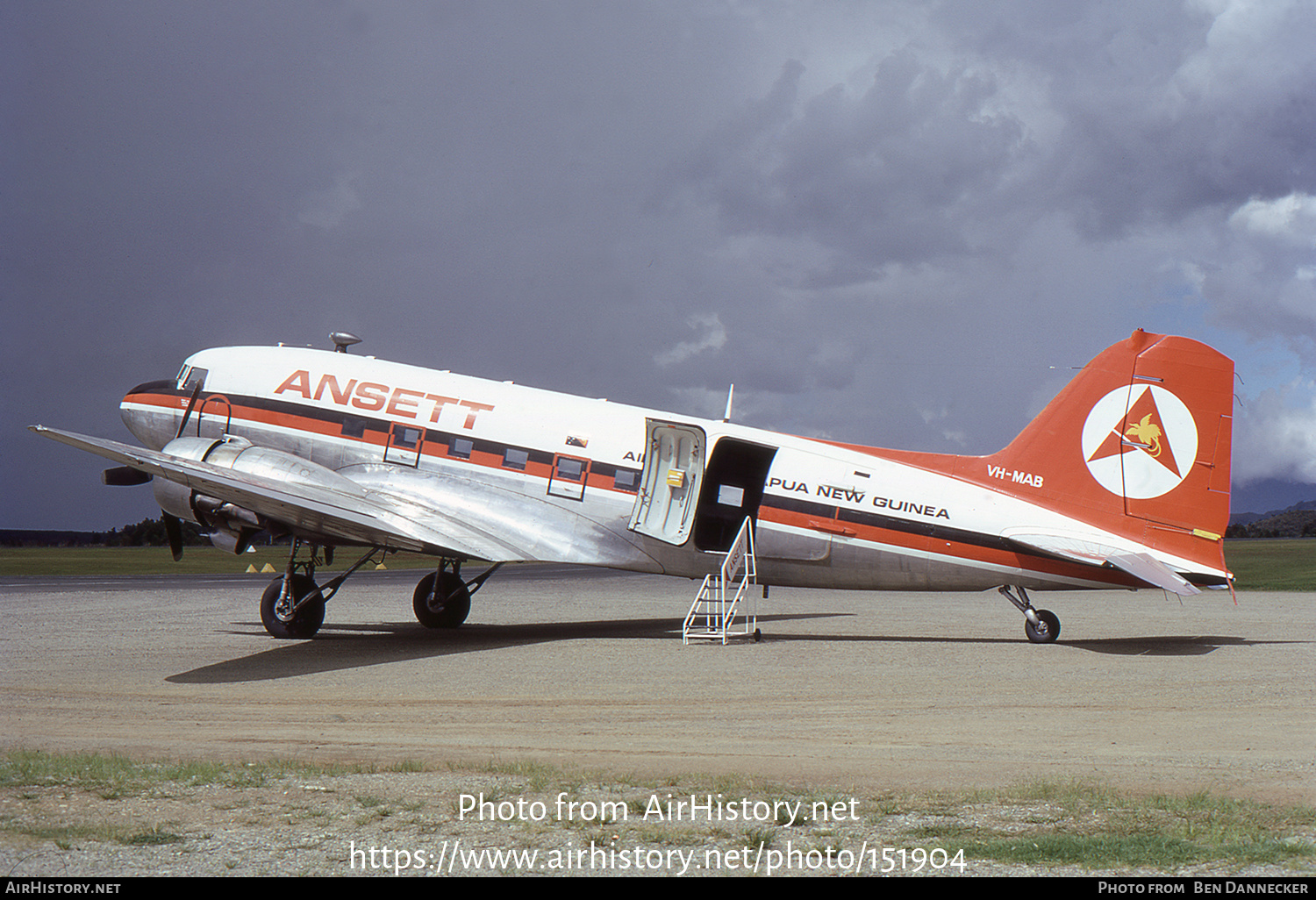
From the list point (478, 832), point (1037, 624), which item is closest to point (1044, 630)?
point (1037, 624)

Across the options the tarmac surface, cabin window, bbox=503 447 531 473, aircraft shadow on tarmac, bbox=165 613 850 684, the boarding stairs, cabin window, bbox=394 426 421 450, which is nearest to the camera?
the tarmac surface

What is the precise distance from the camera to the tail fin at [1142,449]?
15.0 meters

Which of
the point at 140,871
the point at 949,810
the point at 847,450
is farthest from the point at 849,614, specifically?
the point at 140,871

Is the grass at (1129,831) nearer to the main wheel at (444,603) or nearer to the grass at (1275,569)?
the main wheel at (444,603)

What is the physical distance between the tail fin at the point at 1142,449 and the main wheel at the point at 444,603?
9288 mm

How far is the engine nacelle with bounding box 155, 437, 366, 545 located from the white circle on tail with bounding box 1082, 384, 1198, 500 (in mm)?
11846

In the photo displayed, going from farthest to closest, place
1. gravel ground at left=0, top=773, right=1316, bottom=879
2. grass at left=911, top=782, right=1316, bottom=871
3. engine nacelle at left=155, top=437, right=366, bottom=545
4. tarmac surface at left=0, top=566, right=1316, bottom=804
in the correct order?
1. engine nacelle at left=155, top=437, right=366, bottom=545
2. tarmac surface at left=0, top=566, right=1316, bottom=804
3. grass at left=911, top=782, right=1316, bottom=871
4. gravel ground at left=0, top=773, right=1316, bottom=879

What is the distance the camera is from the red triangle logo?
15320 mm

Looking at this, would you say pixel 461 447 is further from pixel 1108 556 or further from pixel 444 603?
pixel 1108 556

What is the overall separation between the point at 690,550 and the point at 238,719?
8.28 m

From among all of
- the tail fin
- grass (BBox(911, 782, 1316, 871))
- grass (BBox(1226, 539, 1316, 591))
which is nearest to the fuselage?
the tail fin

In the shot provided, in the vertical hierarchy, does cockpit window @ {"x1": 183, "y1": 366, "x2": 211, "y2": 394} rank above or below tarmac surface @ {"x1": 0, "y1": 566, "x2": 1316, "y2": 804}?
above

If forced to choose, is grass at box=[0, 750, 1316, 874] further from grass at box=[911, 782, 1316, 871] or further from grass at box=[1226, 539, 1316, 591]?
grass at box=[1226, 539, 1316, 591]

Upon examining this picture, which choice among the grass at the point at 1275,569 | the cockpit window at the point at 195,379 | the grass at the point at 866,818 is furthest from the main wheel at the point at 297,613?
the grass at the point at 1275,569
